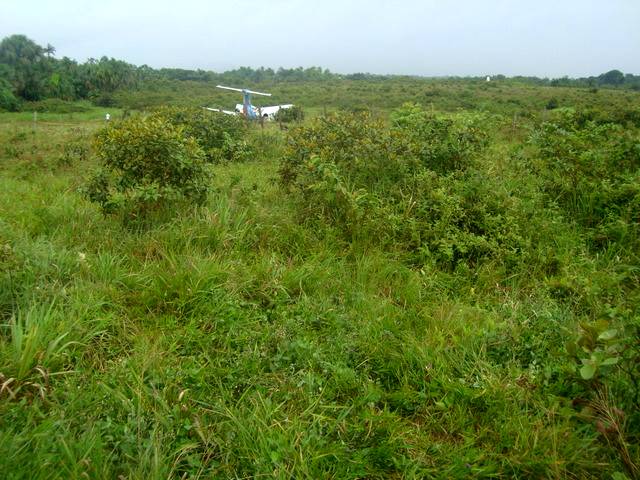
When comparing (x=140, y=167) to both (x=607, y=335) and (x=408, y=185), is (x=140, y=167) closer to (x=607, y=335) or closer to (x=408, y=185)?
(x=408, y=185)

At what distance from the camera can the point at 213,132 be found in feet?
27.3

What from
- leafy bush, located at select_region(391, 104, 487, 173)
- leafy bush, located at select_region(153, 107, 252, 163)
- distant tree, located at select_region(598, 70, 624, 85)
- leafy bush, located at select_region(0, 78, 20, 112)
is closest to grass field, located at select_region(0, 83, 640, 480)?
leafy bush, located at select_region(391, 104, 487, 173)

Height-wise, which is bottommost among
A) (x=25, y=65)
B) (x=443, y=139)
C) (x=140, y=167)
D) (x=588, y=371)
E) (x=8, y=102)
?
(x=588, y=371)

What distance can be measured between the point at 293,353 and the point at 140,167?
2509 mm

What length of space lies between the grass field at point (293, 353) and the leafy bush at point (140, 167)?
0.20m

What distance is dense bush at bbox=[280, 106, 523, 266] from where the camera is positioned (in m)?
3.76

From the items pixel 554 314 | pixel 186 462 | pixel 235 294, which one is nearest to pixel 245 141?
pixel 235 294

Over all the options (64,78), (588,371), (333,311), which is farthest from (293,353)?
(64,78)

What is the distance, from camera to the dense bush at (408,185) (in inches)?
148

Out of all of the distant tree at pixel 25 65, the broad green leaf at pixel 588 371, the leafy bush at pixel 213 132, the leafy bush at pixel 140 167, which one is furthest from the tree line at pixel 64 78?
the broad green leaf at pixel 588 371

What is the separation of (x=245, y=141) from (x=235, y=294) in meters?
6.31

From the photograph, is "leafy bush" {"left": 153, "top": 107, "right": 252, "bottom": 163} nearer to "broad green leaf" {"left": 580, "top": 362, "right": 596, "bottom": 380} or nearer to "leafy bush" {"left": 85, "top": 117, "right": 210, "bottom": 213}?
"leafy bush" {"left": 85, "top": 117, "right": 210, "bottom": 213}

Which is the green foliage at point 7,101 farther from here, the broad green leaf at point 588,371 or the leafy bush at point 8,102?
the broad green leaf at point 588,371

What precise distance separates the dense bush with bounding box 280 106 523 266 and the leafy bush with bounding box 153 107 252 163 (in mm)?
2654
